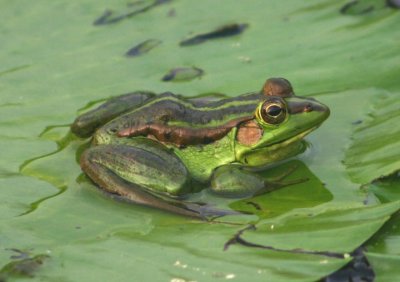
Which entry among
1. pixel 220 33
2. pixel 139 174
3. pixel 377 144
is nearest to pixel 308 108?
pixel 377 144

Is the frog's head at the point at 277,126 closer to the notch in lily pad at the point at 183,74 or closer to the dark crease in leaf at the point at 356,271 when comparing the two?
the notch in lily pad at the point at 183,74

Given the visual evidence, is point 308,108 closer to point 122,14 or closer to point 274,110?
point 274,110

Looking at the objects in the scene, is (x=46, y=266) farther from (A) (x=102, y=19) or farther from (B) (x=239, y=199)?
(A) (x=102, y=19)

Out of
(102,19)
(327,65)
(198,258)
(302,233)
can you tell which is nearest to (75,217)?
(198,258)

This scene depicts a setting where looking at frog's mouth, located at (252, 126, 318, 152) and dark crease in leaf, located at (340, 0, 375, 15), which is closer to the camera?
frog's mouth, located at (252, 126, 318, 152)

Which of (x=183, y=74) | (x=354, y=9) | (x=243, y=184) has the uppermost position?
(x=354, y=9)

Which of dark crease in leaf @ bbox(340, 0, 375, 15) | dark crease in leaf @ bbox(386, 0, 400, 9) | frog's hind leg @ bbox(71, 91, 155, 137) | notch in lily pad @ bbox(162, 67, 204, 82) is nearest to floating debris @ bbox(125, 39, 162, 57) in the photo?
notch in lily pad @ bbox(162, 67, 204, 82)

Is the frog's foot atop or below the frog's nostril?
below

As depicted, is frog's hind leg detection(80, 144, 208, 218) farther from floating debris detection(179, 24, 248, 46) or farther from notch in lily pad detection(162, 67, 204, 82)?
floating debris detection(179, 24, 248, 46)
